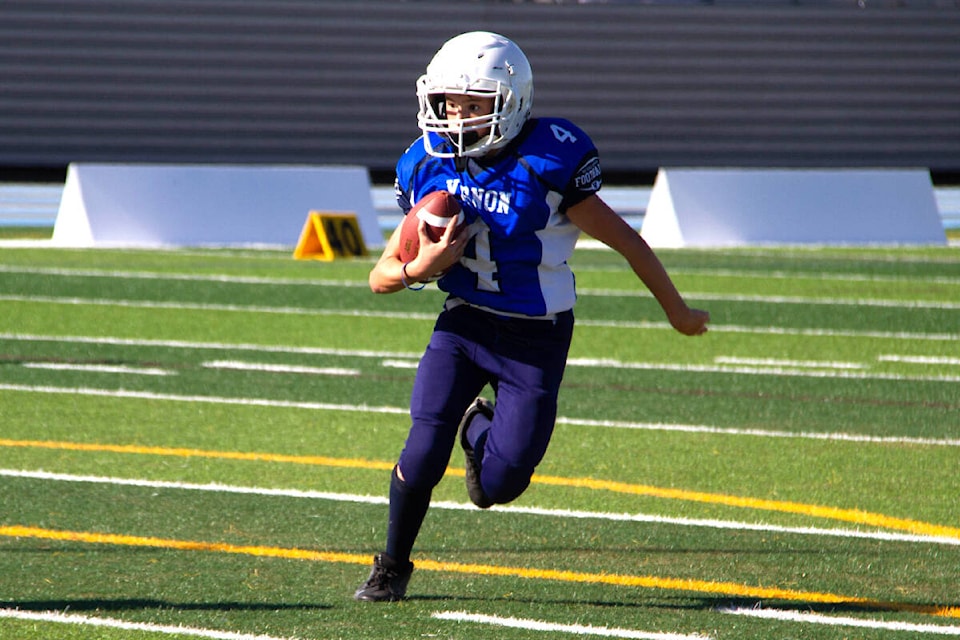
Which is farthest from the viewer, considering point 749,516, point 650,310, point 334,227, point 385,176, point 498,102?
point 385,176

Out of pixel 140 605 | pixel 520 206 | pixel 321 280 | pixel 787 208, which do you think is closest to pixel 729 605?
pixel 520 206

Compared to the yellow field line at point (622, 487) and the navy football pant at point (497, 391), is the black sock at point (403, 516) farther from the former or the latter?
the yellow field line at point (622, 487)

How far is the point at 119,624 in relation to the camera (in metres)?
4.44

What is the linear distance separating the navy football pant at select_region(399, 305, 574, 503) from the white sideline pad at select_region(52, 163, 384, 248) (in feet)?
45.4

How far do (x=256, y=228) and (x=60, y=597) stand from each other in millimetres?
14504

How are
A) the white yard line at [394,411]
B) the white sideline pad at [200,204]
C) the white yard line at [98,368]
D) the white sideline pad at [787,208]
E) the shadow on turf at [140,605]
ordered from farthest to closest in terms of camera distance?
the white sideline pad at [787,208]
the white sideline pad at [200,204]
the white yard line at [98,368]
the white yard line at [394,411]
the shadow on turf at [140,605]

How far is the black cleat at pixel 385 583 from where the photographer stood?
4758mm

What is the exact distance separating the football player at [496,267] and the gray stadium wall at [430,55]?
82.4 ft

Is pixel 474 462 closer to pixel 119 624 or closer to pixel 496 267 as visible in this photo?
pixel 496 267

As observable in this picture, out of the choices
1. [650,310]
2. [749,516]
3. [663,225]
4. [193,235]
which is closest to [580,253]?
[663,225]

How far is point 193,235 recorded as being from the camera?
18734 millimetres

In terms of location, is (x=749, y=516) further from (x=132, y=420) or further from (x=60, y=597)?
(x=132, y=420)

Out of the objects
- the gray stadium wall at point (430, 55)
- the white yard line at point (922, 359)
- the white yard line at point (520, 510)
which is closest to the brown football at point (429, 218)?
the white yard line at point (520, 510)

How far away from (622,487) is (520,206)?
2.32 meters
